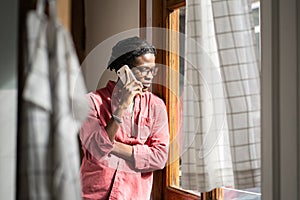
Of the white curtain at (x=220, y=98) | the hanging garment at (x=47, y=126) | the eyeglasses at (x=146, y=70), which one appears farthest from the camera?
the eyeglasses at (x=146, y=70)

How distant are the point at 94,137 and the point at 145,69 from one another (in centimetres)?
23

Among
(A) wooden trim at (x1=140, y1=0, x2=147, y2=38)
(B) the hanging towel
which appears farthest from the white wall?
(B) the hanging towel

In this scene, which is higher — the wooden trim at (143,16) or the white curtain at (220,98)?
the wooden trim at (143,16)

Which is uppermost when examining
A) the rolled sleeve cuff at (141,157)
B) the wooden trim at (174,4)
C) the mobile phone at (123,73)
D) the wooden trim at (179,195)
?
the wooden trim at (174,4)

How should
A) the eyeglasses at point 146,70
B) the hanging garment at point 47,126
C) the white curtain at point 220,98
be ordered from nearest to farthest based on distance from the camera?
the hanging garment at point 47,126 → the white curtain at point 220,98 → the eyeglasses at point 146,70

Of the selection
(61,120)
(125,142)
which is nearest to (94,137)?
(125,142)

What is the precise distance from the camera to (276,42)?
1.09m

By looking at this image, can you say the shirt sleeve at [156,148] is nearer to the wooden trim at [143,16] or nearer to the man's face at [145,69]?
the man's face at [145,69]

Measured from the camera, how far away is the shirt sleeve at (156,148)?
1298 mm

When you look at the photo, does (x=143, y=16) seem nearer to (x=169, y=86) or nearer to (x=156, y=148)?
(x=169, y=86)

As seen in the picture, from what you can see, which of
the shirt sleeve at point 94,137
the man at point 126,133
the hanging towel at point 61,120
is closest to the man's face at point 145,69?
the man at point 126,133

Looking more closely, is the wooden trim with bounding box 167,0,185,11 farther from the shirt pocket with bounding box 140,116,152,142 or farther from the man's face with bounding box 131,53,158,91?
the shirt pocket with bounding box 140,116,152,142

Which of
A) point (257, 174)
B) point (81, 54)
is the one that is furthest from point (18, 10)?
point (257, 174)

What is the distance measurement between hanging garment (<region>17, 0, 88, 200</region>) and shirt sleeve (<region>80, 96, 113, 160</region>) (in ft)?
0.55
